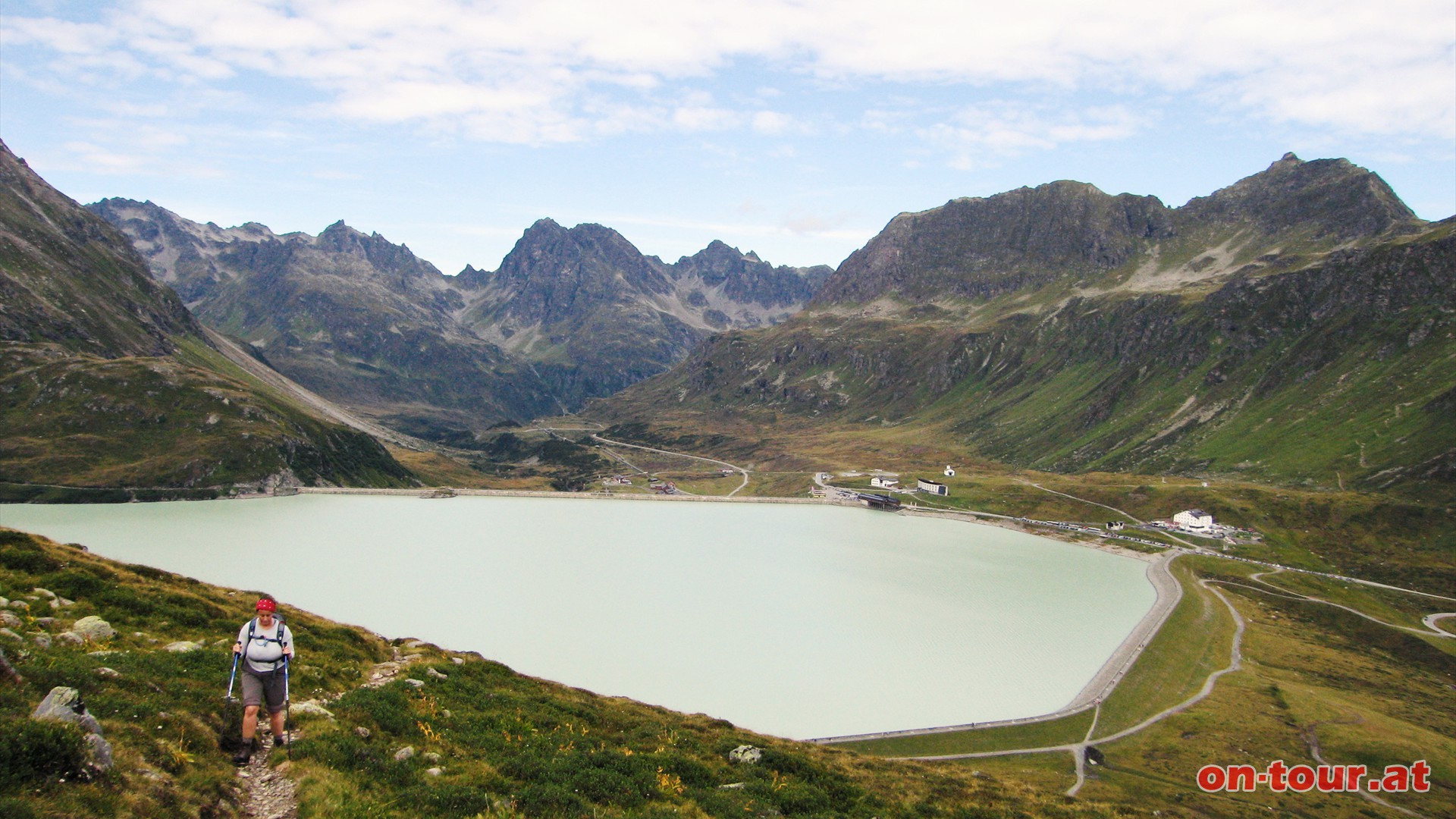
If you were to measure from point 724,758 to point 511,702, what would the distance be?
816 cm

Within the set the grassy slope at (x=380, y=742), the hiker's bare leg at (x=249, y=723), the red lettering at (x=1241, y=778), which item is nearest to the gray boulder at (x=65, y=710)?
the grassy slope at (x=380, y=742)

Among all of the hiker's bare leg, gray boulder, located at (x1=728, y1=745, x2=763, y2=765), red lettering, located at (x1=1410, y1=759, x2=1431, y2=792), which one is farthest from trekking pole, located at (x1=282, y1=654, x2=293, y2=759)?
red lettering, located at (x1=1410, y1=759, x2=1431, y2=792)

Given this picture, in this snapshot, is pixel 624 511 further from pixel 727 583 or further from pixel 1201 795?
pixel 1201 795

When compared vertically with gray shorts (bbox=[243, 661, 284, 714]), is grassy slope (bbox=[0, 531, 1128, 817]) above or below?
below

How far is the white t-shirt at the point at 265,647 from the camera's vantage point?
645 inches

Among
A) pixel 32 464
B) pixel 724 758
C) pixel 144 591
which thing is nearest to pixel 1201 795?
pixel 724 758

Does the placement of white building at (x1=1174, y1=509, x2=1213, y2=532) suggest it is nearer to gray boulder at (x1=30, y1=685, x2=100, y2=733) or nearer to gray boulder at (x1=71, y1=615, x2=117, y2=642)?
gray boulder at (x1=71, y1=615, x2=117, y2=642)

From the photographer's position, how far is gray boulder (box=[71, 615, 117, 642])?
72.6 feet

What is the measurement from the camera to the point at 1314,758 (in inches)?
2431

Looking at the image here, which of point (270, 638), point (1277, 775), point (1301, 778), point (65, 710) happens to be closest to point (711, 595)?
point (1277, 775)

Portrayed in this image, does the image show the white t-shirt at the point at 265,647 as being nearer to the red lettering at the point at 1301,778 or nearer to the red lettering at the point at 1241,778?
the red lettering at the point at 1241,778

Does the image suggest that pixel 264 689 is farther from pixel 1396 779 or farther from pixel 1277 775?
pixel 1396 779

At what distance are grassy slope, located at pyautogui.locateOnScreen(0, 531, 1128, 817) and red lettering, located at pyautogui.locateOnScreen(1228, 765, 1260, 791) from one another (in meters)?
30.1

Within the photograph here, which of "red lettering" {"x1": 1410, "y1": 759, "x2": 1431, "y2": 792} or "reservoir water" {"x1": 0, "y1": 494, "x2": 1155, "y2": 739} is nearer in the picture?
"red lettering" {"x1": 1410, "y1": 759, "x2": 1431, "y2": 792}
